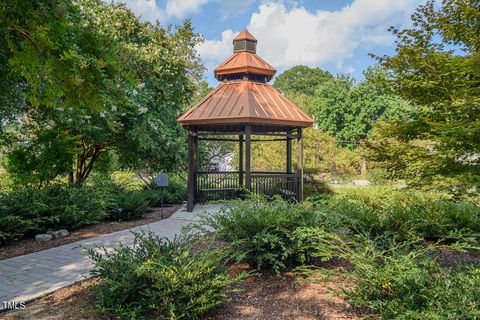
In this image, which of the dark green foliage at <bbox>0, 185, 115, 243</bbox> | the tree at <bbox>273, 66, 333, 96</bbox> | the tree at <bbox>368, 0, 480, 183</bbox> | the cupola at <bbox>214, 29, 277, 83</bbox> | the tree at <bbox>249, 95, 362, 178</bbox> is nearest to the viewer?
the tree at <bbox>368, 0, 480, 183</bbox>

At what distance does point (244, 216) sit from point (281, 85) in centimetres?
5228

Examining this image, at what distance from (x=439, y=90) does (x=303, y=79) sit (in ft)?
164

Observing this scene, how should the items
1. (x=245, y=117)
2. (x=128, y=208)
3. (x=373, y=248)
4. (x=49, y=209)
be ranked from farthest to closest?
(x=245, y=117), (x=128, y=208), (x=49, y=209), (x=373, y=248)

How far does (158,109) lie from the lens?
1099cm

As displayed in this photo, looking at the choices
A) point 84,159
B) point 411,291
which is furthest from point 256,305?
point 84,159

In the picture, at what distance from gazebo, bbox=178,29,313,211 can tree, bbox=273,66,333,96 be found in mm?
42723

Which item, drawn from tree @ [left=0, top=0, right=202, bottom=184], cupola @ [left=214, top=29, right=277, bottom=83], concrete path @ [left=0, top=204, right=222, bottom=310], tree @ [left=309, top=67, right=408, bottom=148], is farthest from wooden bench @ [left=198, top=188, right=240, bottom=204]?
tree @ [left=309, top=67, right=408, bottom=148]

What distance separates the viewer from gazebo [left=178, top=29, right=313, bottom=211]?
28.6 ft

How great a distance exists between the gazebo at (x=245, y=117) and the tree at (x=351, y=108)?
70.7 feet

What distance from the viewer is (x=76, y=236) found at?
6.45m

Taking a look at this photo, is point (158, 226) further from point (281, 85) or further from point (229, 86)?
point (281, 85)

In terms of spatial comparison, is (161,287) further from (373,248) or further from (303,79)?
(303,79)

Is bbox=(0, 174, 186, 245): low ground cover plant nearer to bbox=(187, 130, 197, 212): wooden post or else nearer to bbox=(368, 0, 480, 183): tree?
bbox=(187, 130, 197, 212): wooden post

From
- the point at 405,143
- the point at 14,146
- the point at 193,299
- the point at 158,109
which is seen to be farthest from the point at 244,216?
the point at 14,146
